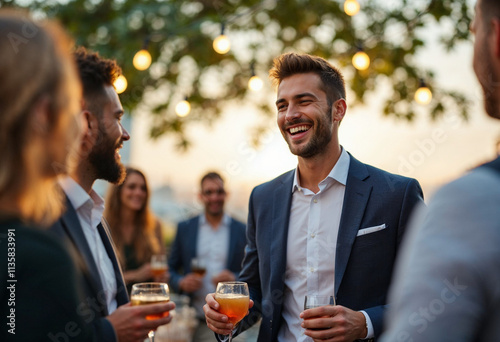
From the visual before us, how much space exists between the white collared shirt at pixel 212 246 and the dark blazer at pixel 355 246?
2499mm

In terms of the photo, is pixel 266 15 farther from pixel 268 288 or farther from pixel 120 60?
pixel 268 288

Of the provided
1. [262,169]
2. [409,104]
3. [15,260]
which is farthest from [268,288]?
[409,104]

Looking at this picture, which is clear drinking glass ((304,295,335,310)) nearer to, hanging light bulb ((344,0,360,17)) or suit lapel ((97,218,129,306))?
suit lapel ((97,218,129,306))

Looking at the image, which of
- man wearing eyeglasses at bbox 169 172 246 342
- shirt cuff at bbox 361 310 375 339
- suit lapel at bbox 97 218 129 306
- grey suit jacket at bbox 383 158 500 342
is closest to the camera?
grey suit jacket at bbox 383 158 500 342

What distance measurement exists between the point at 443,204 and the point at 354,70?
22.2ft

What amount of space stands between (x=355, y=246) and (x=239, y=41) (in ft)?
18.4

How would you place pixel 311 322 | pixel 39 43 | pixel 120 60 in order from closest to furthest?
1. pixel 39 43
2. pixel 311 322
3. pixel 120 60

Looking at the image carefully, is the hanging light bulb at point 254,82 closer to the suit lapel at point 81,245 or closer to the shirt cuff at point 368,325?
the shirt cuff at point 368,325

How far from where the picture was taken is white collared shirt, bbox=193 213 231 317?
16.8 ft

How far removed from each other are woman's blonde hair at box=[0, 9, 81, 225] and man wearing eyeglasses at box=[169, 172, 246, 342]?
3.99m

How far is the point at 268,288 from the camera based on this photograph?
2459 millimetres

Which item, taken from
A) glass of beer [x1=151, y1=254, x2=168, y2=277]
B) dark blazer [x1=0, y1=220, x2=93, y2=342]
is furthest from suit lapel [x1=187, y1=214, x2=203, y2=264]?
dark blazer [x1=0, y1=220, x2=93, y2=342]

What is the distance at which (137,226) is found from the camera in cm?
492

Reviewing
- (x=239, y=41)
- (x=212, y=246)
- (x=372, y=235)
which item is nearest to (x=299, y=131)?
(x=372, y=235)
